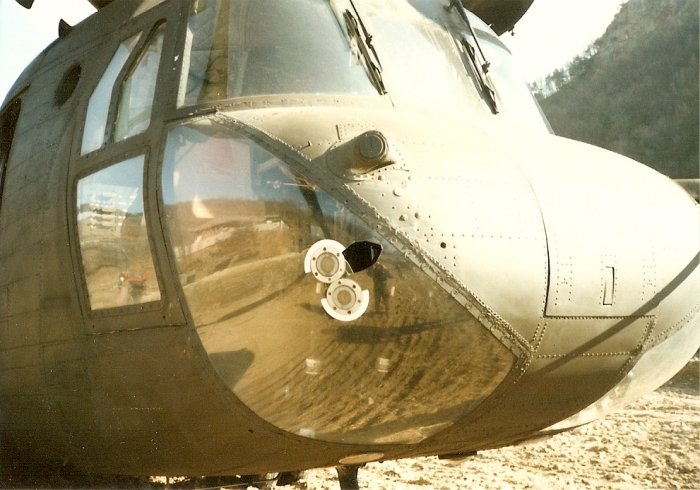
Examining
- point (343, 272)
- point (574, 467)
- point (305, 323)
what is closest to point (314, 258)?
point (343, 272)

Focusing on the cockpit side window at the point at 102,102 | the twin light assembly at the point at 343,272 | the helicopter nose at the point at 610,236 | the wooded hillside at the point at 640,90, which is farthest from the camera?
the wooded hillside at the point at 640,90

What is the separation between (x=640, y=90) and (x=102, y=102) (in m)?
29.1

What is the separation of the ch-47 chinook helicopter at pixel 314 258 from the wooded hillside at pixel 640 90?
21341mm

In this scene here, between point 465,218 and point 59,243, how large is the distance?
1978 millimetres

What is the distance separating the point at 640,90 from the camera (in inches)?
1144

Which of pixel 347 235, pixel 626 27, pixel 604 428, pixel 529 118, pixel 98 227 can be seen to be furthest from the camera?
pixel 626 27

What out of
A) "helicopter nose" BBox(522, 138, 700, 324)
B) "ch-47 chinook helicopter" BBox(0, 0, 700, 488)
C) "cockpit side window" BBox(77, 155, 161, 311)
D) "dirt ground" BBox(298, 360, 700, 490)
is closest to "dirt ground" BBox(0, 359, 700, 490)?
"dirt ground" BBox(298, 360, 700, 490)

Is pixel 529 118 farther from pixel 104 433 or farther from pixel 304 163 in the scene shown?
pixel 104 433

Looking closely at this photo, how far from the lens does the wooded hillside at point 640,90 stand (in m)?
24.7

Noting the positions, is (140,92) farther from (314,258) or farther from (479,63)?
(479,63)

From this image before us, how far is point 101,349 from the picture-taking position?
3.27m

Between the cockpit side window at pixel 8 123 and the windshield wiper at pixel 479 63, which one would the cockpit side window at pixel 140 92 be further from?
the windshield wiper at pixel 479 63

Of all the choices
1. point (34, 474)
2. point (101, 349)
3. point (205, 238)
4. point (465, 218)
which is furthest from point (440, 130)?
point (34, 474)

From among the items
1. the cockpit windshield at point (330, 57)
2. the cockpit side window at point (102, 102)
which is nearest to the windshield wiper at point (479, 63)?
the cockpit windshield at point (330, 57)
